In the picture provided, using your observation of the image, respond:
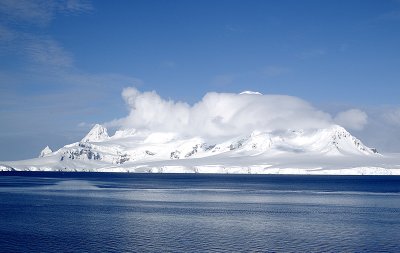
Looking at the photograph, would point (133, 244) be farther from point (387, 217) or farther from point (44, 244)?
point (387, 217)

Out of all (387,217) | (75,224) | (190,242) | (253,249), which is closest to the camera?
(253,249)

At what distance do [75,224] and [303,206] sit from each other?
44775 mm

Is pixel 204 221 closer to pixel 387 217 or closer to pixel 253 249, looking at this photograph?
pixel 253 249

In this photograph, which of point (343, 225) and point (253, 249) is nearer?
point (253, 249)

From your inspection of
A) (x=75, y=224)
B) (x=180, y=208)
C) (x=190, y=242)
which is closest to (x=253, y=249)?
(x=190, y=242)

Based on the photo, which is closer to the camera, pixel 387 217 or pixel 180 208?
pixel 387 217

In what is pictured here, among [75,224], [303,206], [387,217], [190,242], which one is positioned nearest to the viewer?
[190,242]

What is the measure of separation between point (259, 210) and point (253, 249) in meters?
37.5

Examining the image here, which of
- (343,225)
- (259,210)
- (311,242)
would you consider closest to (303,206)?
(259,210)

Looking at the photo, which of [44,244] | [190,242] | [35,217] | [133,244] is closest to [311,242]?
[190,242]

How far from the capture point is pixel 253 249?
1951 inches

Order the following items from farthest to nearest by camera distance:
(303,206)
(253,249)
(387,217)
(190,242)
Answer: (303,206) → (387,217) → (190,242) → (253,249)

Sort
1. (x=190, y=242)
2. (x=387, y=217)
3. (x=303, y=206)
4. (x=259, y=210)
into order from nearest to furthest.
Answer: (x=190, y=242), (x=387, y=217), (x=259, y=210), (x=303, y=206)

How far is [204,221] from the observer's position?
70625 mm
